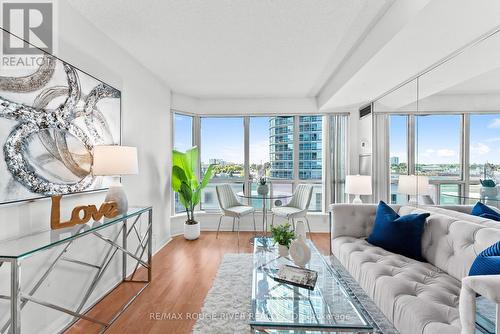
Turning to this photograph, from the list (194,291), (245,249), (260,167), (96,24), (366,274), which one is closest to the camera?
(366,274)

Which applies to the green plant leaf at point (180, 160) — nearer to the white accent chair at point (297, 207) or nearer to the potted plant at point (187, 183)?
the potted plant at point (187, 183)

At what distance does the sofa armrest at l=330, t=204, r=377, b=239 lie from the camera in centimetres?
272

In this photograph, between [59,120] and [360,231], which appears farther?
[360,231]

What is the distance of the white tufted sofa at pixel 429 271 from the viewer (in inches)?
51.7

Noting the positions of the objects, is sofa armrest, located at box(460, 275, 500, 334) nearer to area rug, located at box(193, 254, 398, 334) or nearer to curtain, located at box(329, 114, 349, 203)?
area rug, located at box(193, 254, 398, 334)

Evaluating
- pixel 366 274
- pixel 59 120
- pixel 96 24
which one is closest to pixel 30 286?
pixel 59 120

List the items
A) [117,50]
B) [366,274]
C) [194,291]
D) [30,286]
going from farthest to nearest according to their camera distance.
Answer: [117,50]
[194,291]
[366,274]
[30,286]

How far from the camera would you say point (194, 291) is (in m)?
2.49

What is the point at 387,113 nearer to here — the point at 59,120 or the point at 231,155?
the point at 231,155

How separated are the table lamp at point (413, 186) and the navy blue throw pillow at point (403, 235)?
0.58 m

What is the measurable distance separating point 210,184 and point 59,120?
10.3 ft

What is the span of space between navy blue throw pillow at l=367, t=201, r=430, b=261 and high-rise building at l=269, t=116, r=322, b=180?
8.39 feet

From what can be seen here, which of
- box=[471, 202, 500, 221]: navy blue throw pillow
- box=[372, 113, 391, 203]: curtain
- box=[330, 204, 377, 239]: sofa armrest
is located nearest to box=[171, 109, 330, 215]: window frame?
box=[372, 113, 391, 203]: curtain

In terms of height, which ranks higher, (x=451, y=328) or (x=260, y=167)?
(x=260, y=167)
